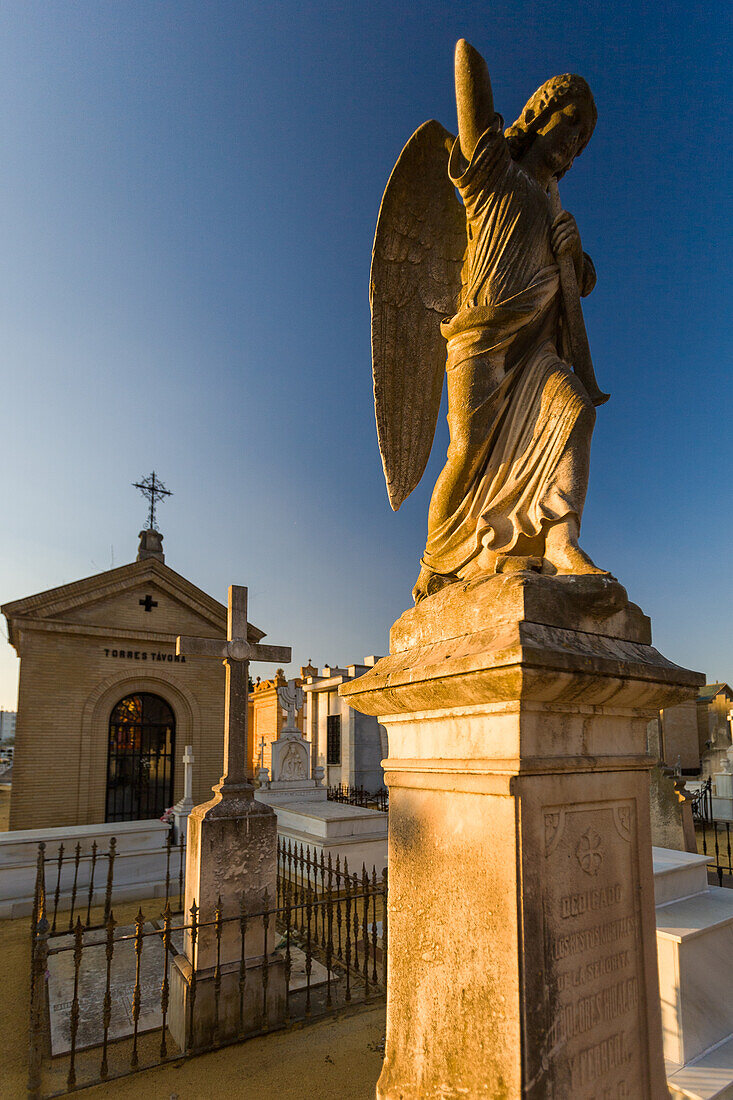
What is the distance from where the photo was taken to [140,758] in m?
15.9

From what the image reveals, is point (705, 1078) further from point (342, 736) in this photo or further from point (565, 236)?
point (342, 736)

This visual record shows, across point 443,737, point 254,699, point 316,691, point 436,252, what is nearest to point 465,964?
point 443,737

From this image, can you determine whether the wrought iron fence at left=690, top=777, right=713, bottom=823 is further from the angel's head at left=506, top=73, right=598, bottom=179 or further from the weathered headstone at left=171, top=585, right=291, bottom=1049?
the angel's head at left=506, top=73, right=598, bottom=179

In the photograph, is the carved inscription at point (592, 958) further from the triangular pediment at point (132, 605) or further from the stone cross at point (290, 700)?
the triangular pediment at point (132, 605)

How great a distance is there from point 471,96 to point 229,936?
6335mm

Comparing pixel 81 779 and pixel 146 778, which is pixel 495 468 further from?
pixel 146 778

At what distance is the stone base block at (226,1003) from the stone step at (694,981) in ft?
11.1

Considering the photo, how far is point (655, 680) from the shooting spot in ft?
6.98

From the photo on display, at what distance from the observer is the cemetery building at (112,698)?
555 inches

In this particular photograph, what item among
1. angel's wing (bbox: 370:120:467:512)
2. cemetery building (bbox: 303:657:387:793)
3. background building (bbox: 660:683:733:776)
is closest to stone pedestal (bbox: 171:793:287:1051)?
angel's wing (bbox: 370:120:467:512)

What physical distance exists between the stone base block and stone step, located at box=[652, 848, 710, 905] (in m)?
3.33

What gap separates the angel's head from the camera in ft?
9.16

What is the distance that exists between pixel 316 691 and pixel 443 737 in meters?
23.7

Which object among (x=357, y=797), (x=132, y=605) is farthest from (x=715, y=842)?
(x=132, y=605)
